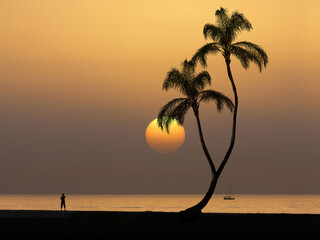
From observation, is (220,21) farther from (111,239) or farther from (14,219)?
(14,219)

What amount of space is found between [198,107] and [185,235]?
31.2ft

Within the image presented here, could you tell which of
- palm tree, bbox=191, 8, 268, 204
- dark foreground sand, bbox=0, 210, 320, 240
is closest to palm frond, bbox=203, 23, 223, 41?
palm tree, bbox=191, 8, 268, 204

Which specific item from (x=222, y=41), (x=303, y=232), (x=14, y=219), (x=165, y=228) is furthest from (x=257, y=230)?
(x=14, y=219)

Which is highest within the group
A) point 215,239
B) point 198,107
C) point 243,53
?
point 243,53

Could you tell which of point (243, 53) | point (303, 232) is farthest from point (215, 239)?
point (243, 53)

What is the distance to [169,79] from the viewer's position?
152 feet

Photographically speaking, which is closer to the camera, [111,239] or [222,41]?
[111,239]

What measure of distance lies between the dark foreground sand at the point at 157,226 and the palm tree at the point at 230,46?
3753 millimetres

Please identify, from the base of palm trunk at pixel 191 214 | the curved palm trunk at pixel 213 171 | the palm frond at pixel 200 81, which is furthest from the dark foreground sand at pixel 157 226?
the palm frond at pixel 200 81

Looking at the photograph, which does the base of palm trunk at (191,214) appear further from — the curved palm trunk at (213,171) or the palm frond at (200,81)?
the palm frond at (200,81)

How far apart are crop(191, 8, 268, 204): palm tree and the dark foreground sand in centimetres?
375

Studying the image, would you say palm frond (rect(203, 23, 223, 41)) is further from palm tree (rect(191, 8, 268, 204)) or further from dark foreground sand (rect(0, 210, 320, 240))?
dark foreground sand (rect(0, 210, 320, 240))

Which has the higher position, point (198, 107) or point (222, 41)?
point (222, 41)

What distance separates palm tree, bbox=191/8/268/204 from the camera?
4484cm
